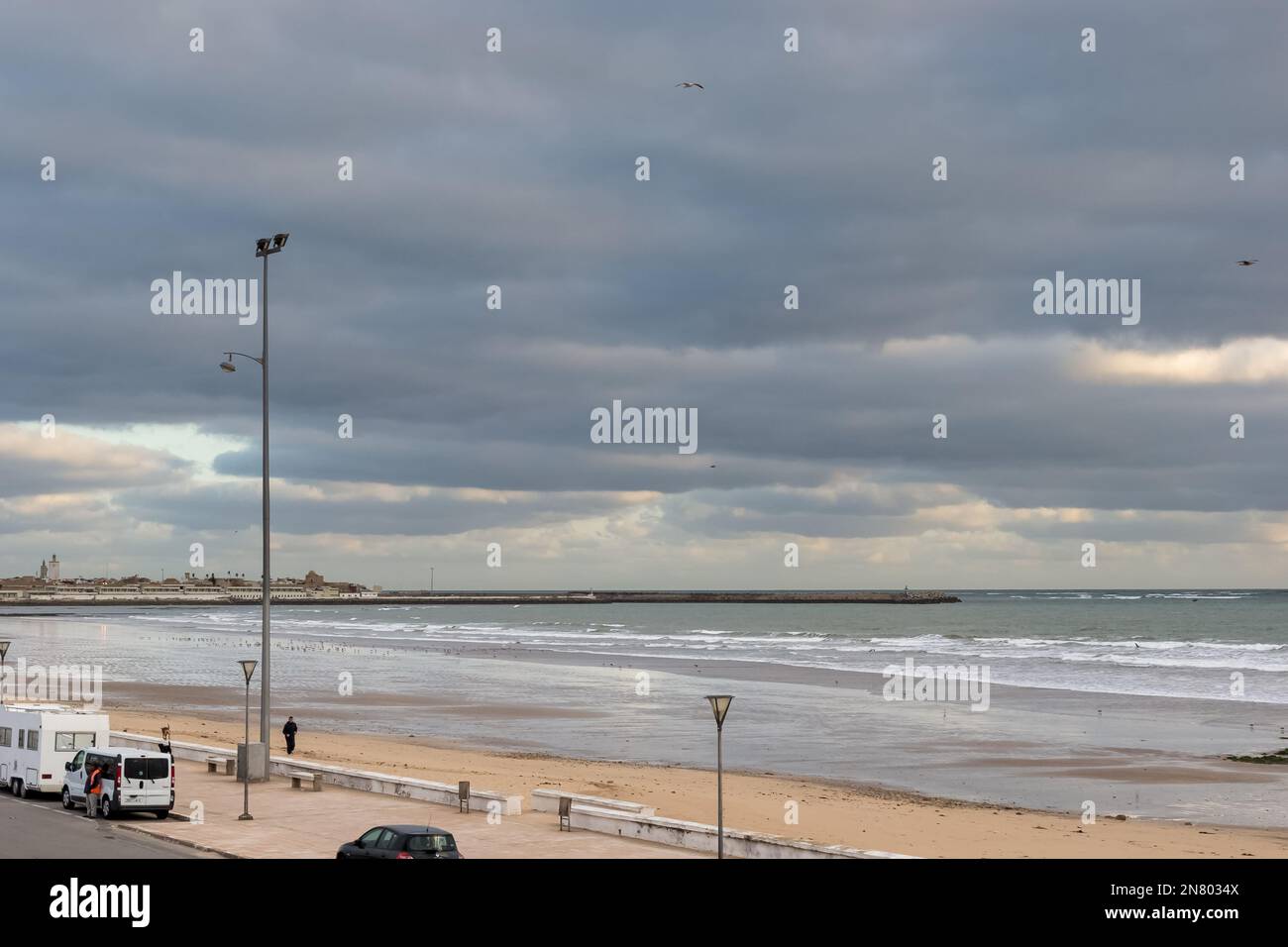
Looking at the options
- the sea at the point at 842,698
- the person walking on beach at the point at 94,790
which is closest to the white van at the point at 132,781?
the person walking on beach at the point at 94,790

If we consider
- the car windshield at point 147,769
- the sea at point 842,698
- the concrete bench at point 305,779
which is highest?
the car windshield at point 147,769

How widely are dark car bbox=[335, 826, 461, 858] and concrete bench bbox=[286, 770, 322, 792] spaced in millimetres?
11649

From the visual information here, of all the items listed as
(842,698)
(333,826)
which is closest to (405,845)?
(333,826)

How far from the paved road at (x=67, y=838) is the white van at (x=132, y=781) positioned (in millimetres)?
368

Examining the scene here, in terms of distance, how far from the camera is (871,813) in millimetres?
31266

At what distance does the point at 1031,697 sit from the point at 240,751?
43181 millimetres

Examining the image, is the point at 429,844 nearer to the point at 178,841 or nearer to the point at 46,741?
the point at 178,841

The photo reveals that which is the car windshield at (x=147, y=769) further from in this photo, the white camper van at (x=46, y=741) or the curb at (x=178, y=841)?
the white camper van at (x=46, y=741)

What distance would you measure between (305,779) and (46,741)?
6.45 metres

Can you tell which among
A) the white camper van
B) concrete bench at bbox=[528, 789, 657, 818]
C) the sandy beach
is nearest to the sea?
the sandy beach

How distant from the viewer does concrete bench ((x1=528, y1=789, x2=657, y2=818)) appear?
2734cm

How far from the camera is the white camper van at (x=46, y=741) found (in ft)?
106
